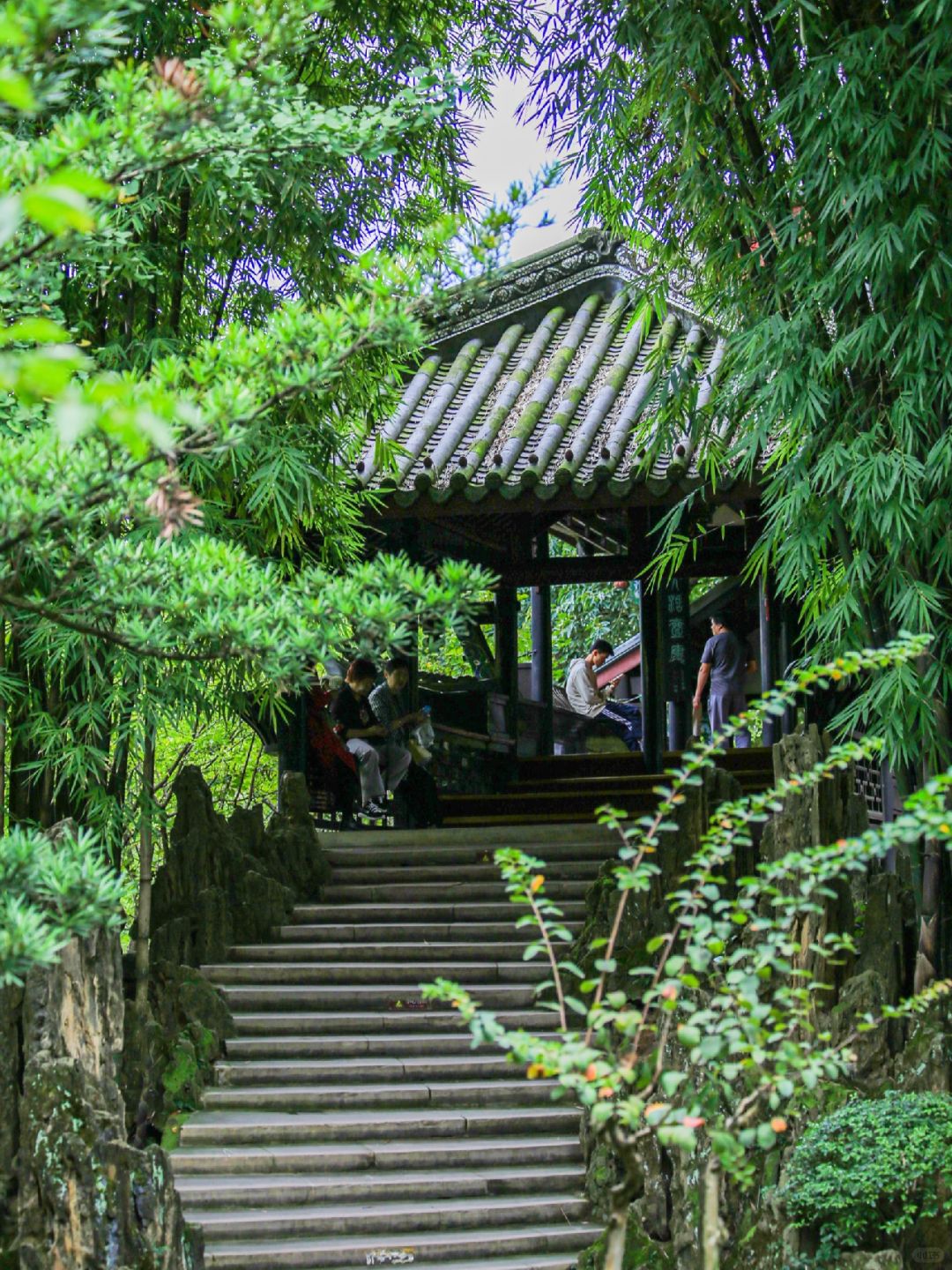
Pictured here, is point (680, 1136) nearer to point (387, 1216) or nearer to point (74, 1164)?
point (74, 1164)

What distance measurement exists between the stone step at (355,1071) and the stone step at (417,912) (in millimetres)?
1324

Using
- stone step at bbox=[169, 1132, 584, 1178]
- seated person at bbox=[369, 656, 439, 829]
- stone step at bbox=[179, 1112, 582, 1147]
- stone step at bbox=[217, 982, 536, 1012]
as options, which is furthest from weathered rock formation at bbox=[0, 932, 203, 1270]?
seated person at bbox=[369, 656, 439, 829]

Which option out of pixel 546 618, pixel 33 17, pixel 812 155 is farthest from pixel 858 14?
pixel 546 618

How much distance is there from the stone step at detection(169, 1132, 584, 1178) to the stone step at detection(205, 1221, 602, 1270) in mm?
403

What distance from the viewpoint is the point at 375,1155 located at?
6648 mm

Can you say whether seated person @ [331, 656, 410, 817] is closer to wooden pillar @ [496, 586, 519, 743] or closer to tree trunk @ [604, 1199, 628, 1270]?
wooden pillar @ [496, 586, 519, 743]

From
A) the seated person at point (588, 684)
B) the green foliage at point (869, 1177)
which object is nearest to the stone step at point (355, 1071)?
the green foliage at point (869, 1177)

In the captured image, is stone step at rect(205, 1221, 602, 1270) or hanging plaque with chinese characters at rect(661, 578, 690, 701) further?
hanging plaque with chinese characters at rect(661, 578, 690, 701)

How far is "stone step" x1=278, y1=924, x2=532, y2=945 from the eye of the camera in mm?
8445

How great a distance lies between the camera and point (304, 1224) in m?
6.15

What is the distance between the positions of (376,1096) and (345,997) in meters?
0.82

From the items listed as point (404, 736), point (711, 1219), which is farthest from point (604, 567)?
point (711, 1219)

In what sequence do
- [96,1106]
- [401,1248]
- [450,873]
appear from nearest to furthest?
[96,1106]
[401,1248]
[450,873]

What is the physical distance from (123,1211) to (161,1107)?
1654 mm
